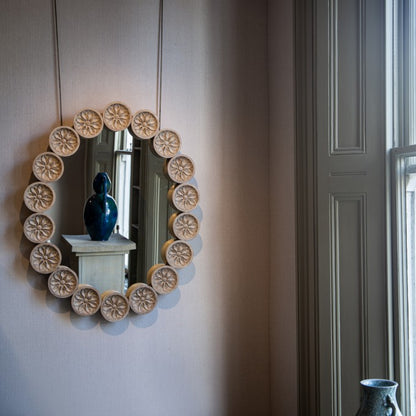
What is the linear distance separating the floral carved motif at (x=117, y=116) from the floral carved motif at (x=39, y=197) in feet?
1.23

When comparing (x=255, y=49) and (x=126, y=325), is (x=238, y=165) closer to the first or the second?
(x=255, y=49)

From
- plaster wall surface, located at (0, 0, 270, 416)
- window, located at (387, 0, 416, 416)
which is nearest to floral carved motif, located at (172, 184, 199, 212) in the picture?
plaster wall surface, located at (0, 0, 270, 416)

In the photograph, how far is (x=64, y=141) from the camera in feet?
6.77

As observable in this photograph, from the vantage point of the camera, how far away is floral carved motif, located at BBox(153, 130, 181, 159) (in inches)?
88.6

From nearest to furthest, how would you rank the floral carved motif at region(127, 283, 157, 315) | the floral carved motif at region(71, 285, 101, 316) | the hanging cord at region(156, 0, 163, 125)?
the floral carved motif at region(71, 285, 101, 316) < the floral carved motif at region(127, 283, 157, 315) < the hanging cord at region(156, 0, 163, 125)

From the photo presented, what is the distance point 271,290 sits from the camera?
100 inches

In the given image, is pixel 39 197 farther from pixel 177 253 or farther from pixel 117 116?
pixel 177 253

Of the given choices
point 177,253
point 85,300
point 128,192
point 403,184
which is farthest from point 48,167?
point 403,184

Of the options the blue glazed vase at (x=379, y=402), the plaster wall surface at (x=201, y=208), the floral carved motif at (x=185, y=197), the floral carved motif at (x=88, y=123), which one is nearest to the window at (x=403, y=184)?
the blue glazed vase at (x=379, y=402)

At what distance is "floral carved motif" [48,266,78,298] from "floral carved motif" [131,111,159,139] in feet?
2.15

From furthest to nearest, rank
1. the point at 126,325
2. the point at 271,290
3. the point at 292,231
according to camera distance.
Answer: the point at 271,290 → the point at 292,231 → the point at 126,325

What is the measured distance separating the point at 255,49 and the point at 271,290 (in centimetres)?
122

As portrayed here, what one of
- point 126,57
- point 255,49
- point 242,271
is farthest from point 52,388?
point 255,49

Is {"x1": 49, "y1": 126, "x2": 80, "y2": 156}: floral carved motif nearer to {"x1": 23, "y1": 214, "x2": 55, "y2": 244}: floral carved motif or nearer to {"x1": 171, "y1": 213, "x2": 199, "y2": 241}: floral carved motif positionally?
{"x1": 23, "y1": 214, "x2": 55, "y2": 244}: floral carved motif
